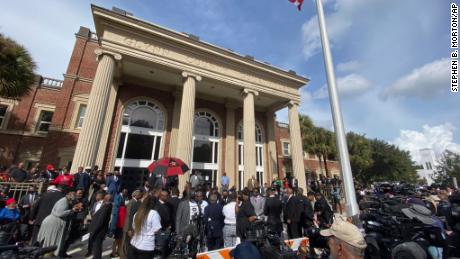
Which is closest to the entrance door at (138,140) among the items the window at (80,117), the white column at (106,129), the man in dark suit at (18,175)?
the white column at (106,129)

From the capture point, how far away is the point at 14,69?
1024 centimetres

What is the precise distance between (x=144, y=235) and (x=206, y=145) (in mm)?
14456

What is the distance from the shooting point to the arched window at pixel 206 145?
17.1 meters

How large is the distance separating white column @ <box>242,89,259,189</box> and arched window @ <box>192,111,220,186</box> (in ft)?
12.9

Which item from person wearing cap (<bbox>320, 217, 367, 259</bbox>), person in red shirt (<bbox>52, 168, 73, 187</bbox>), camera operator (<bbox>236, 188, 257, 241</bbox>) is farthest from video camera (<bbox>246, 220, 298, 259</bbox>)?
person in red shirt (<bbox>52, 168, 73, 187</bbox>)

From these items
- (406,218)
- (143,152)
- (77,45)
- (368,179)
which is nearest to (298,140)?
(143,152)

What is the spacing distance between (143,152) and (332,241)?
1546 centimetres

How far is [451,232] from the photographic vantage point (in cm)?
436

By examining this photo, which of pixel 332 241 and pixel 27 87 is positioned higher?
pixel 27 87

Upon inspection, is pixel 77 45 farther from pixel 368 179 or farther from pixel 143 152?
pixel 368 179

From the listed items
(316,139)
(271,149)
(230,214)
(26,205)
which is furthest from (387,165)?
(26,205)

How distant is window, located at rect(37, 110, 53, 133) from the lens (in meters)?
15.0

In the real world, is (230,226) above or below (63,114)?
below

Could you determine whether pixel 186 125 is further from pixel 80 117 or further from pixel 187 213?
pixel 80 117
